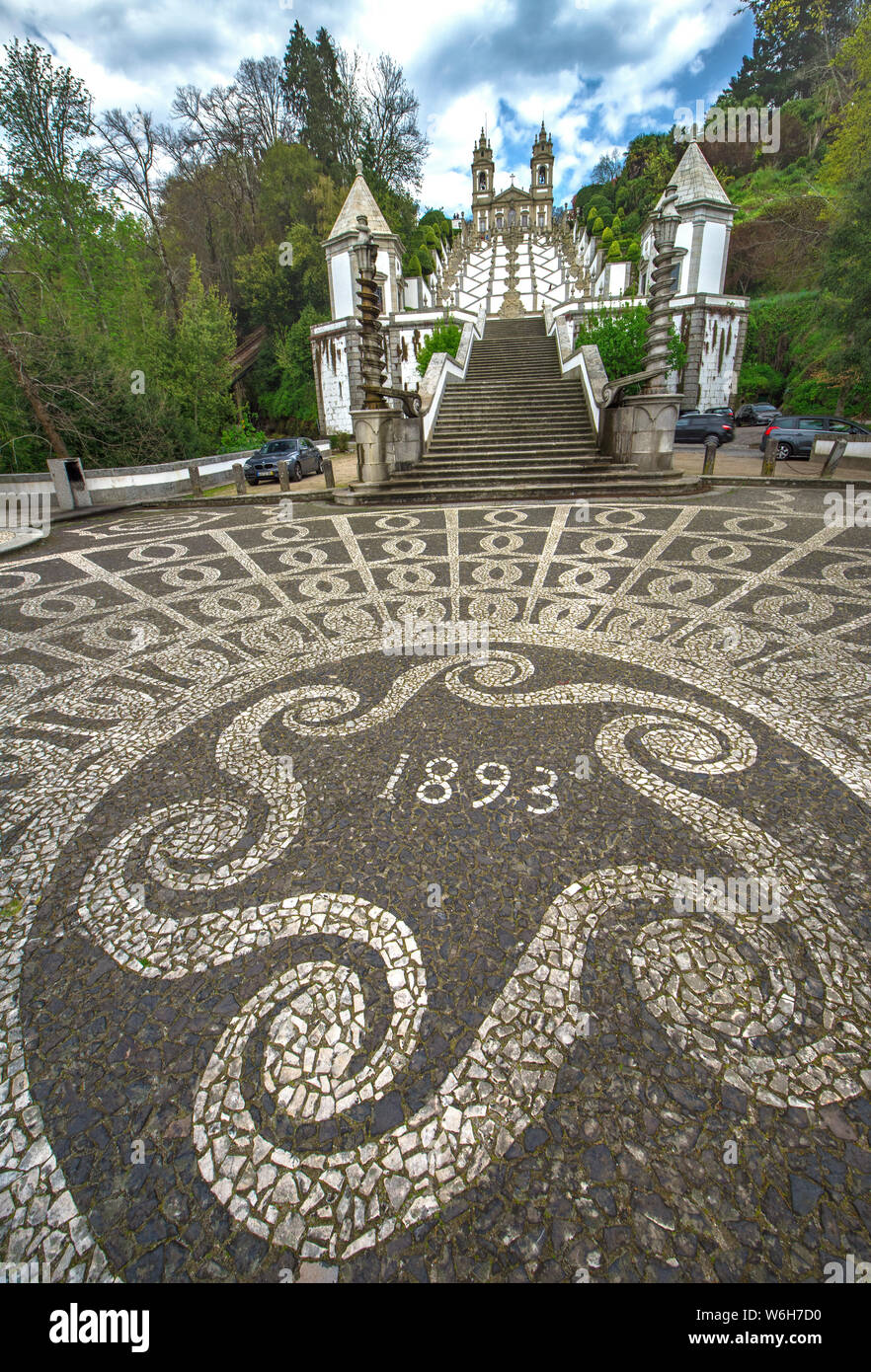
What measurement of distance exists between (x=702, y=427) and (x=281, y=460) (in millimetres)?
15769

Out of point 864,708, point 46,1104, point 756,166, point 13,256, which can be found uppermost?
point 756,166

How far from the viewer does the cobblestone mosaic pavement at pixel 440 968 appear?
1.36 meters

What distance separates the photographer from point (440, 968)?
1951mm

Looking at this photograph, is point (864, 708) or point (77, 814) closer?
point (77, 814)

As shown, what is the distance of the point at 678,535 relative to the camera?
7785 mm

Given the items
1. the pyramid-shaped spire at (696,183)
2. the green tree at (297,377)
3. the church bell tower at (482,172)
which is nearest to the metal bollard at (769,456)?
the pyramid-shaped spire at (696,183)

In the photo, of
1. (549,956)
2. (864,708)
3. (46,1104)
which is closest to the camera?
(46,1104)

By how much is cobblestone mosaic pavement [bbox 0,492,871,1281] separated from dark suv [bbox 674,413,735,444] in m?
20.8

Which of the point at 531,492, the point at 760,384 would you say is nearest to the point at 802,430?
the point at 531,492

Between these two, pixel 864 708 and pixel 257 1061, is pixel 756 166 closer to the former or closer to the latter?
pixel 864 708

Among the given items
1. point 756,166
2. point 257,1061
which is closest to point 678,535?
point 257,1061

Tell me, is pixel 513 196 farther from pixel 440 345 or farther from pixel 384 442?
pixel 384 442

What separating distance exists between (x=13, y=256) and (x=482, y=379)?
1453 centimetres

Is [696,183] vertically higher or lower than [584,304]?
higher
